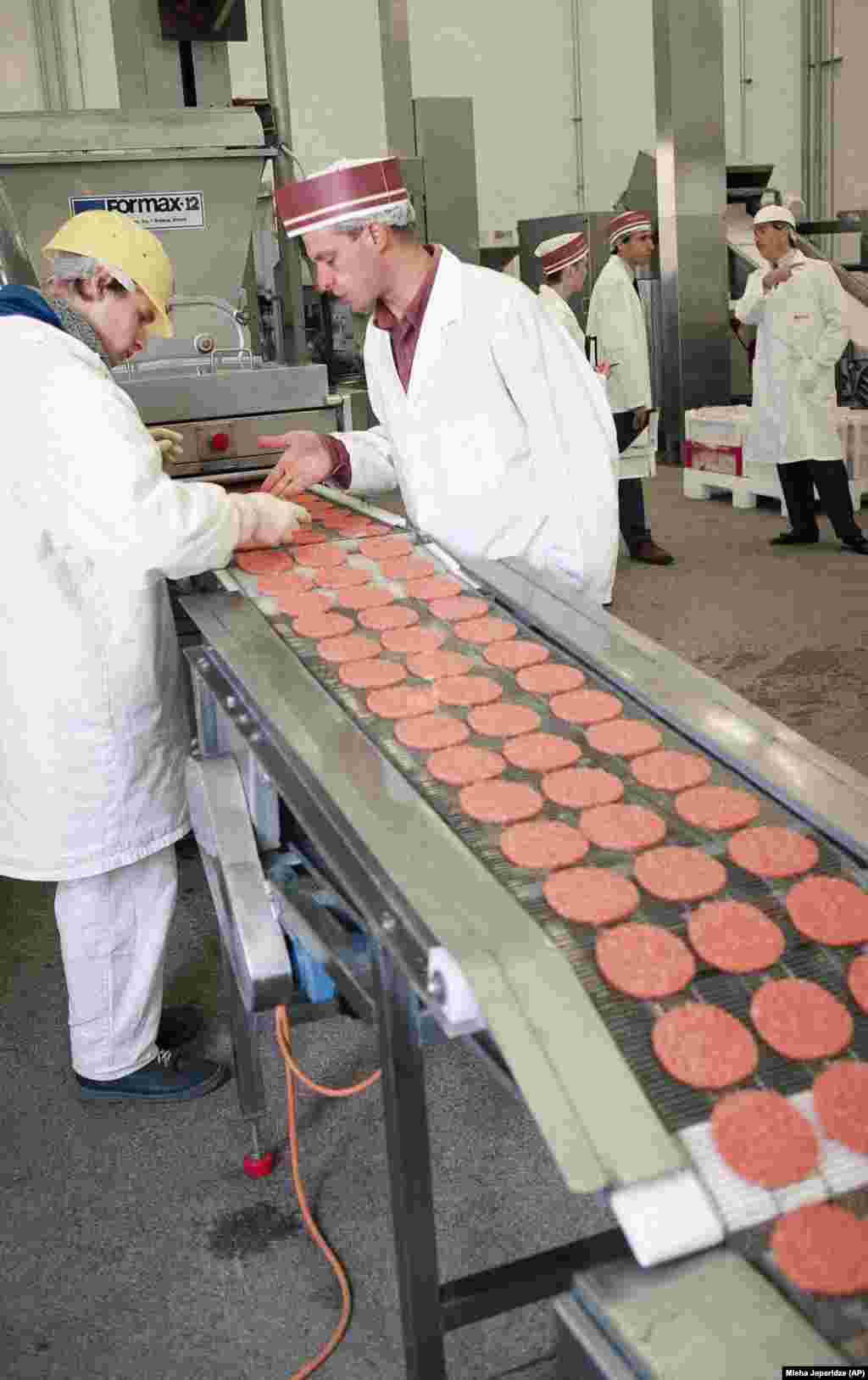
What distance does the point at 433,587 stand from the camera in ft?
6.49

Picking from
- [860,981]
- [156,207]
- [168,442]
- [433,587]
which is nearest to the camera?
[860,981]

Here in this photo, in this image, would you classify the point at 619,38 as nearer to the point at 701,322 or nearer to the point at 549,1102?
the point at 701,322

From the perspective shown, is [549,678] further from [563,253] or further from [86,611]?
[563,253]

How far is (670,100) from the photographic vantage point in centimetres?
720

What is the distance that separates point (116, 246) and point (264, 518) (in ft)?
1.58

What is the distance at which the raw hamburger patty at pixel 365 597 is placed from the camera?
1.92 m

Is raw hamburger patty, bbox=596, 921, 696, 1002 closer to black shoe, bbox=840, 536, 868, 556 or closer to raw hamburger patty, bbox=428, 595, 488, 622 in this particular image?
raw hamburger patty, bbox=428, 595, 488, 622

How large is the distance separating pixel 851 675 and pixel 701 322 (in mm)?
4181

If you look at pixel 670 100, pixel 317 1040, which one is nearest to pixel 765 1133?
pixel 317 1040

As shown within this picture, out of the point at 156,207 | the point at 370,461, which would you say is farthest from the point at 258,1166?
the point at 156,207

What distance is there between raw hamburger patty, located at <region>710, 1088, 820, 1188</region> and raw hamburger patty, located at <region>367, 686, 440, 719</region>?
72 centimetres

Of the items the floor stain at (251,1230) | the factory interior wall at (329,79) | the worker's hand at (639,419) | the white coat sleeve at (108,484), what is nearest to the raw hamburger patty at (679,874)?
the white coat sleeve at (108,484)

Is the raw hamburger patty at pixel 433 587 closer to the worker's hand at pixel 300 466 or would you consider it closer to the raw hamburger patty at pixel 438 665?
the raw hamburger patty at pixel 438 665

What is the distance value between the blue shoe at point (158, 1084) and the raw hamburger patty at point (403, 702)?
0.95 meters
